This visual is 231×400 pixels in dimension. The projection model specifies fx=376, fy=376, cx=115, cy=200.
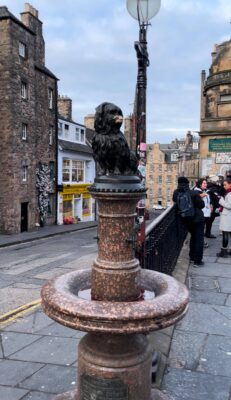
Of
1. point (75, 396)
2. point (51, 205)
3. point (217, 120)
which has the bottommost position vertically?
point (51, 205)

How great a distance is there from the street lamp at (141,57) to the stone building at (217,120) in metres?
9.16

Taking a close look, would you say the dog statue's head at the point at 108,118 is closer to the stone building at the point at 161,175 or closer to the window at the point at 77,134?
the window at the point at 77,134

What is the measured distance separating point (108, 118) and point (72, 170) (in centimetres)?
3330

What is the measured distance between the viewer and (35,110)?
1144 inches

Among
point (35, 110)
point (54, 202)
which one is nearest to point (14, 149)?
point (35, 110)

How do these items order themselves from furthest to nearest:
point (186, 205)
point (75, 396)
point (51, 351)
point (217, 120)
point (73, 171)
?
point (73, 171)
point (217, 120)
point (186, 205)
point (51, 351)
point (75, 396)

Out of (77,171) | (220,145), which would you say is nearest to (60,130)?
(77,171)

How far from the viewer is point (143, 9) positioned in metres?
4.88

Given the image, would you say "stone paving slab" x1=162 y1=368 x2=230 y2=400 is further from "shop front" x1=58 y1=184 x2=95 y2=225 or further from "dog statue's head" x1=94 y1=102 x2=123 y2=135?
"shop front" x1=58 y1=184 x2=95 y2=225

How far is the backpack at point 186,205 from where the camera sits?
7.16 m

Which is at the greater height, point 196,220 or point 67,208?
point 196,220

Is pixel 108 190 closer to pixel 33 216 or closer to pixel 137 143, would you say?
pixel 137 143

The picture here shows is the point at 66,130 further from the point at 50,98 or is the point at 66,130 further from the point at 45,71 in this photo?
the point at 45,71

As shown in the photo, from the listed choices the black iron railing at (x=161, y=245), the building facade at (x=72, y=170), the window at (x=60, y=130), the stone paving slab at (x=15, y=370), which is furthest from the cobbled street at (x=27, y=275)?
the window at (x=60, y=130)
